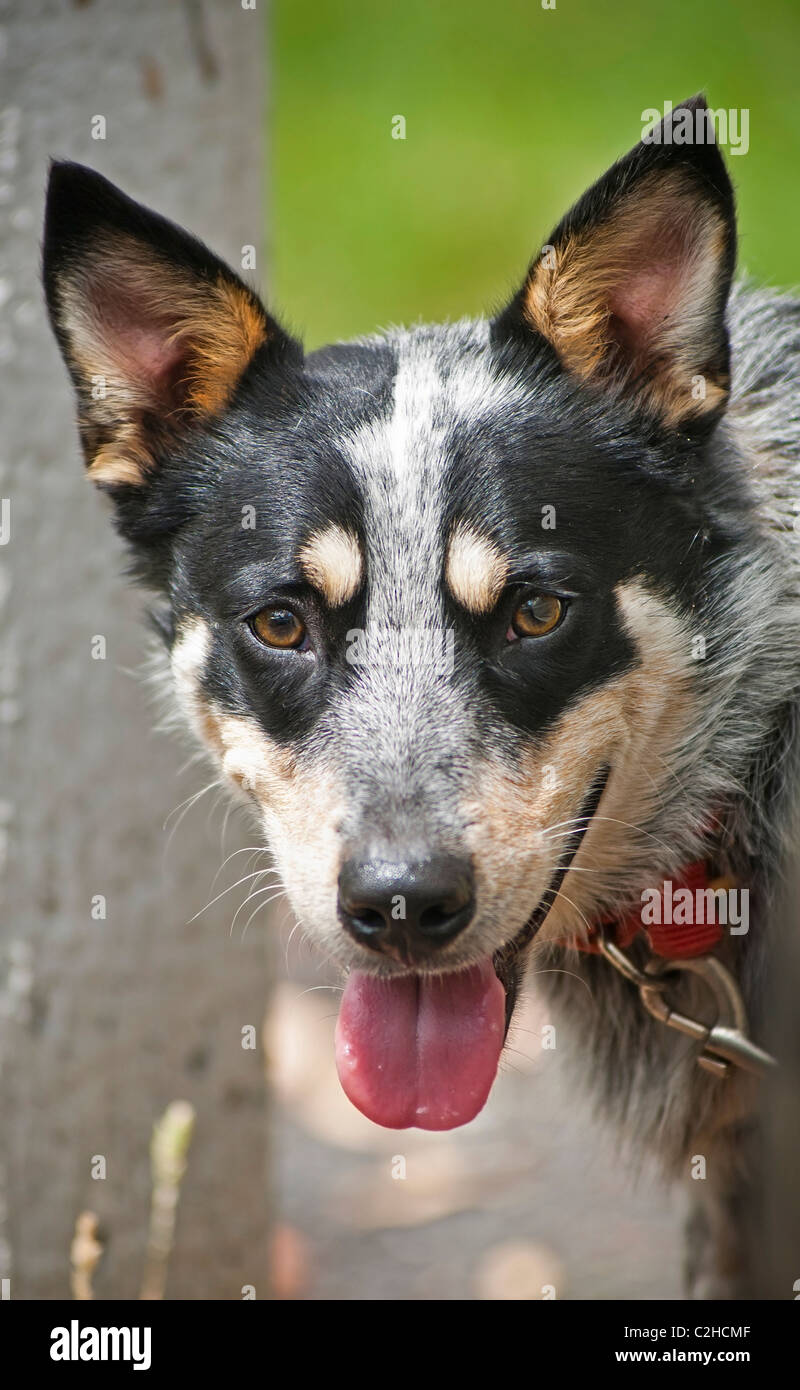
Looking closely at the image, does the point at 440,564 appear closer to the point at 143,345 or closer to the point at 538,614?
the point at 538,614

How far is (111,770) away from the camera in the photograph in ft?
12.2

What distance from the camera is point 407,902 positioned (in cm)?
235

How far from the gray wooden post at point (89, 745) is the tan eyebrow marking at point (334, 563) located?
45.1 inches

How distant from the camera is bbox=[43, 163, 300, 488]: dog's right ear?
2.82 meters

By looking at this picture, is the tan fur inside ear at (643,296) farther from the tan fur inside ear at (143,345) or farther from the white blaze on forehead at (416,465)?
the tan fur inside ear at (143,345)

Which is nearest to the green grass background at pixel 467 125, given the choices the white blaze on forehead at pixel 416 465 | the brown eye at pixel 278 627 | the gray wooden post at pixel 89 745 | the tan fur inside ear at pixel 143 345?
the gray wooden post at pixel 89 745

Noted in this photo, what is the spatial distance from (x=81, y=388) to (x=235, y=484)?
476 mm

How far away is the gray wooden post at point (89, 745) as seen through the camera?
3512 mm

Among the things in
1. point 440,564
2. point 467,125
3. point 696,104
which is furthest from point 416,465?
point 467,125

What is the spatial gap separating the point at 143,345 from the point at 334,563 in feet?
2.68

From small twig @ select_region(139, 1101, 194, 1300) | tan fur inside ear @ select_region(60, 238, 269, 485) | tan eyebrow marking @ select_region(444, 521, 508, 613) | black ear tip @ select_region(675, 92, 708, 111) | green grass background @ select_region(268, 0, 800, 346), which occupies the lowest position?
small twig @ select_region(139, 1101, 194, 1300)

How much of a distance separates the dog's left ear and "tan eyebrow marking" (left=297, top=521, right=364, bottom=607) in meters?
0.67

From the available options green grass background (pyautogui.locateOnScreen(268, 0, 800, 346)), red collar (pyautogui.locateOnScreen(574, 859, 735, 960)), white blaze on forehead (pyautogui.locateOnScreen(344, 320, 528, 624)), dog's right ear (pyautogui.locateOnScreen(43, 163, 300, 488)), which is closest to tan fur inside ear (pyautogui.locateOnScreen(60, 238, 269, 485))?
dog's right ear (pyautogui.locateOnScreen(43, 163, 300, 488))

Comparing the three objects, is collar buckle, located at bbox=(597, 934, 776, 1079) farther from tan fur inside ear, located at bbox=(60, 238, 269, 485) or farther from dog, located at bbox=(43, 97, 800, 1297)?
tan fur inside ear, located at bbox=(60, 238, 269, 485)
